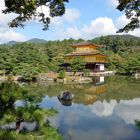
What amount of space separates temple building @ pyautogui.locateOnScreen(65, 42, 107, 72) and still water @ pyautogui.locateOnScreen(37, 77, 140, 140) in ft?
76.9

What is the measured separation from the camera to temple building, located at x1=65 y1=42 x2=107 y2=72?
177 ft

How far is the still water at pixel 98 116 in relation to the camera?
1484 cm

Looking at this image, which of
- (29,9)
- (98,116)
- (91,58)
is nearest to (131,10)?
(29,9)

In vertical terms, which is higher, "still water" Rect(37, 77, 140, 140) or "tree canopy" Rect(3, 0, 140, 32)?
"tree canopy" Rect(3, 0, 140, 32)

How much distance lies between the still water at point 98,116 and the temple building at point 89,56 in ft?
76.9

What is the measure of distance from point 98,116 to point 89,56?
35.6 meters

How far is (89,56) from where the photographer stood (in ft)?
179

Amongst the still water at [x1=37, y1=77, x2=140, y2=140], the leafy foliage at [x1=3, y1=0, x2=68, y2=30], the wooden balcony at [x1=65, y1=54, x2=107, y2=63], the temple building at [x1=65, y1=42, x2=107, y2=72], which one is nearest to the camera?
the leafy foliage at [x1=3, y1=0, x2=68, y2=30]

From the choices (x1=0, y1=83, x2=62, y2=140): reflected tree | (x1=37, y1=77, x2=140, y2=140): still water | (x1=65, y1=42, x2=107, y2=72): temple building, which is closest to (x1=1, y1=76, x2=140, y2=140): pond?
(x1=37, y1=77, x2=140, y2=140): still water

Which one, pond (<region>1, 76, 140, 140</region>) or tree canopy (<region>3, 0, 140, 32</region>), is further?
pond (<region>1, 76, 140, 140</region>)

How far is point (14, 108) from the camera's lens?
26.6 feet

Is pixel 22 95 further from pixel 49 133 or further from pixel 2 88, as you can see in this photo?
pixel 49 133

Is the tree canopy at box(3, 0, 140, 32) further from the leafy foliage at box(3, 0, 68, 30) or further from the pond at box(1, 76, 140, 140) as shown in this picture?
the pond at box(1, 76, 140, 140)

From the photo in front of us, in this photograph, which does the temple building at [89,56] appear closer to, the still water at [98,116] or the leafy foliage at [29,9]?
the still water at [98,116]
